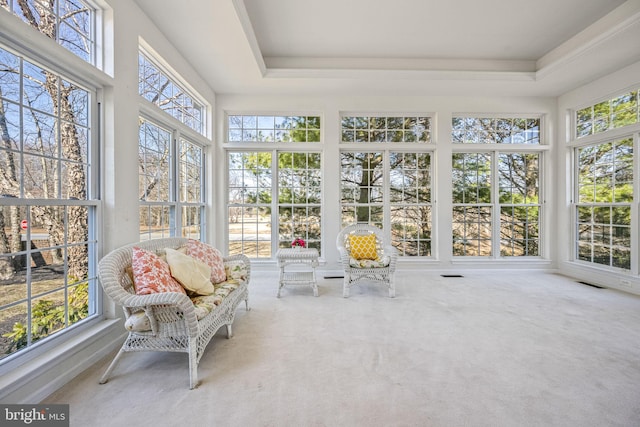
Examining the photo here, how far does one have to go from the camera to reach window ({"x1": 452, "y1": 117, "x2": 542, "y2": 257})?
183 inches

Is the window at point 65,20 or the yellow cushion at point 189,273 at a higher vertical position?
the window at point 65,20

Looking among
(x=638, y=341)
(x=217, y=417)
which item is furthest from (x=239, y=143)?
(x=638, y=341)

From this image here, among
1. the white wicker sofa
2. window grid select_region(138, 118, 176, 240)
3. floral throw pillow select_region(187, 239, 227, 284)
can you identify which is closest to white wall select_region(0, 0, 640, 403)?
window grid select_region(138, 118, 176, 240)

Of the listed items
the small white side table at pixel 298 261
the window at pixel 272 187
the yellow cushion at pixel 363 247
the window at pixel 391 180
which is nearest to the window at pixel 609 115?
the window at pixel 391 180

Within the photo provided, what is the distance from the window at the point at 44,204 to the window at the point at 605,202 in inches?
249

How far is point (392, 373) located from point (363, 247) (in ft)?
6.68

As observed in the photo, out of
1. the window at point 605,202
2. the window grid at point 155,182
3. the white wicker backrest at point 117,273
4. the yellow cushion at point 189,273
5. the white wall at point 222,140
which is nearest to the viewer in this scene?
the white wicker backrest at point 117,273

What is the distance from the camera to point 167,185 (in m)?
3.10

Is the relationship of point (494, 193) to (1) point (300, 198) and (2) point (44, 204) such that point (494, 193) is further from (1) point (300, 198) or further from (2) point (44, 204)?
(2) point (44, 204)

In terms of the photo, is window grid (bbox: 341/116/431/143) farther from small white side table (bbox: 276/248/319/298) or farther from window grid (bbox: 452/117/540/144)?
small white side table (bbox: 276/248/319/298)

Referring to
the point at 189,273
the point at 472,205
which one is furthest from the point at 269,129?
the point at 472,205

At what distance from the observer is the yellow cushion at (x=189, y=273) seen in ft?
6.59

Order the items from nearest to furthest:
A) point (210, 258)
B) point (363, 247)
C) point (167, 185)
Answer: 1. point (210, 258)
2. point (167, 185)
3. point (363, 247)

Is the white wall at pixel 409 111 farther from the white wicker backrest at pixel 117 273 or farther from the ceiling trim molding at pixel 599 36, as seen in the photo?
the white wicker backrest at pixel 117 273
